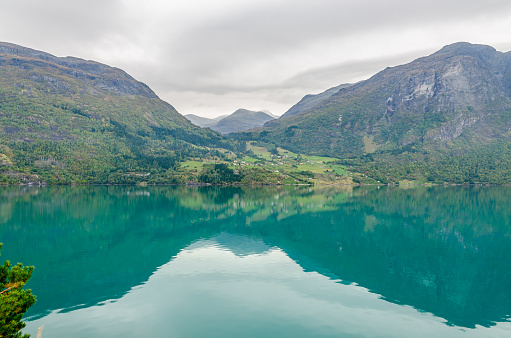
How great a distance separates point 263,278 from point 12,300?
2642cm

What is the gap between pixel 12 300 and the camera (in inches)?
473

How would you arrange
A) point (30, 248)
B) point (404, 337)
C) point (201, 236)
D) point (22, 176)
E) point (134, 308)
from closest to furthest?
point (404, 337) < point (134, 308) < point (30, 248) < point (201, 236) < point (22, 176)

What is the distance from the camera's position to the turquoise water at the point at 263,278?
24.1 metres

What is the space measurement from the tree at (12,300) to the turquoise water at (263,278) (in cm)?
1103

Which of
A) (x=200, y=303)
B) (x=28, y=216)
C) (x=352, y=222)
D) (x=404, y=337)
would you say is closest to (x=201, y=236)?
(x=200, y=303)

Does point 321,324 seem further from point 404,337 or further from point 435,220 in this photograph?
point 435,220

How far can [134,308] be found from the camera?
2686 cm

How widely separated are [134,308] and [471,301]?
29.7 metres

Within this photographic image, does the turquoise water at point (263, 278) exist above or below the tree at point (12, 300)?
below

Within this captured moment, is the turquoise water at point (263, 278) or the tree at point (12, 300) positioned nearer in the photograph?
the tree at point (12, 300)

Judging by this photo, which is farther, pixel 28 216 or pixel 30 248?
pixel 28 216

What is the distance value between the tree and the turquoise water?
36.2ft

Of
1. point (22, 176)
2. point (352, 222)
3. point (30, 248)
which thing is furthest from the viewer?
point (22, 176)

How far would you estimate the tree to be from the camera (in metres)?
11.9
